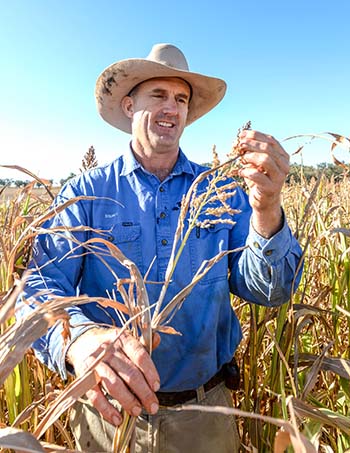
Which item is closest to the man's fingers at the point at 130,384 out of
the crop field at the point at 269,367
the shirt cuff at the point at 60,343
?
the crop field at the point at 269,367

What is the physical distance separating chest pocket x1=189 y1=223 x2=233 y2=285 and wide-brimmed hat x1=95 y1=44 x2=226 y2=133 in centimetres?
78

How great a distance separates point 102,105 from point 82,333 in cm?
169

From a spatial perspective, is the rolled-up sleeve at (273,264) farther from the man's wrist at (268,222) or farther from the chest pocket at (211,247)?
the chest pocket at (211,247)

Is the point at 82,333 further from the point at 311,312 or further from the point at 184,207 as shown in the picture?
the point at 311,312

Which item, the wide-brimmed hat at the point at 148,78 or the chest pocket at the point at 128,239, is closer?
the chest pocket at the point at 128,239

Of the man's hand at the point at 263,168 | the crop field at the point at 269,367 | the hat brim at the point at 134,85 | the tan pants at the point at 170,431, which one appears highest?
the hat brim at the point at 134,85

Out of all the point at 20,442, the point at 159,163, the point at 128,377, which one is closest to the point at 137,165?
the point at 159,163

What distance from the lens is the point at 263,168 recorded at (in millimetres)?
1285

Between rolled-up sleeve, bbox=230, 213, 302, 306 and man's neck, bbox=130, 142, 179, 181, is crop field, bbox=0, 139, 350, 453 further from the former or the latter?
man's neck, bbox=130, 142, 179, 181

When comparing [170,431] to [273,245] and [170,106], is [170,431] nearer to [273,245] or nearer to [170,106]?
[273,245]

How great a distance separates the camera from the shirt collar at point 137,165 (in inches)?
78.0

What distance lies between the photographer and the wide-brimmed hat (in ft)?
6.74

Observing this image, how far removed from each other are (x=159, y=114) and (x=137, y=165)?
0.91 ft

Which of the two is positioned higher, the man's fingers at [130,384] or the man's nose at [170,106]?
the man's nose at [170,106]
